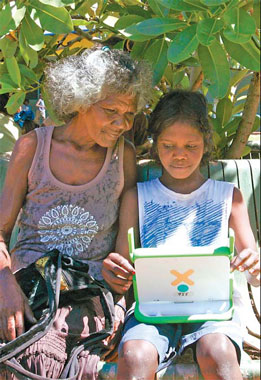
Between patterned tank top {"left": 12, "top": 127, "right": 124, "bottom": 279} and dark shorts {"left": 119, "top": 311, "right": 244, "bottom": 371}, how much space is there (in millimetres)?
390

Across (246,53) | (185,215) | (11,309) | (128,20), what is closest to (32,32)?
(128,20)

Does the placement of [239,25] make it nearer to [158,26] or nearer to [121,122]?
[158,26]

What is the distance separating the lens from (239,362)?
91.0 inches

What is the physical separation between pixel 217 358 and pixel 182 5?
1231 millimetres

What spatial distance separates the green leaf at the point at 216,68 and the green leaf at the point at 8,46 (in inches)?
35.0

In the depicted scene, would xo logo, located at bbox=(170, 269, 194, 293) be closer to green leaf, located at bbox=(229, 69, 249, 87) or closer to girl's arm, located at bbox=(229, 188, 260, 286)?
girl's arm, located at bbox=(229, 188, 260, 286)

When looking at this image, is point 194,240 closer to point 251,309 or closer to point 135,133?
point 251,309

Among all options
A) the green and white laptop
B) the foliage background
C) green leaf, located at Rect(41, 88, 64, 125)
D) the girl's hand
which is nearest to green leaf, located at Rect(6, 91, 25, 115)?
the foliage background

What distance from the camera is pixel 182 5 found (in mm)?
2314

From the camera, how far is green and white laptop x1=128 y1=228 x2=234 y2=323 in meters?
2.26

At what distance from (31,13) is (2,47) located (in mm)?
388

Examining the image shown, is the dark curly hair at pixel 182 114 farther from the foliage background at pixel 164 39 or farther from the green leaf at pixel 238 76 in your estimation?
the green leaf at pixel 238 76

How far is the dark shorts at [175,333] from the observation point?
90.8 inches

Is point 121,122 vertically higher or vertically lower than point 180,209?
higher
